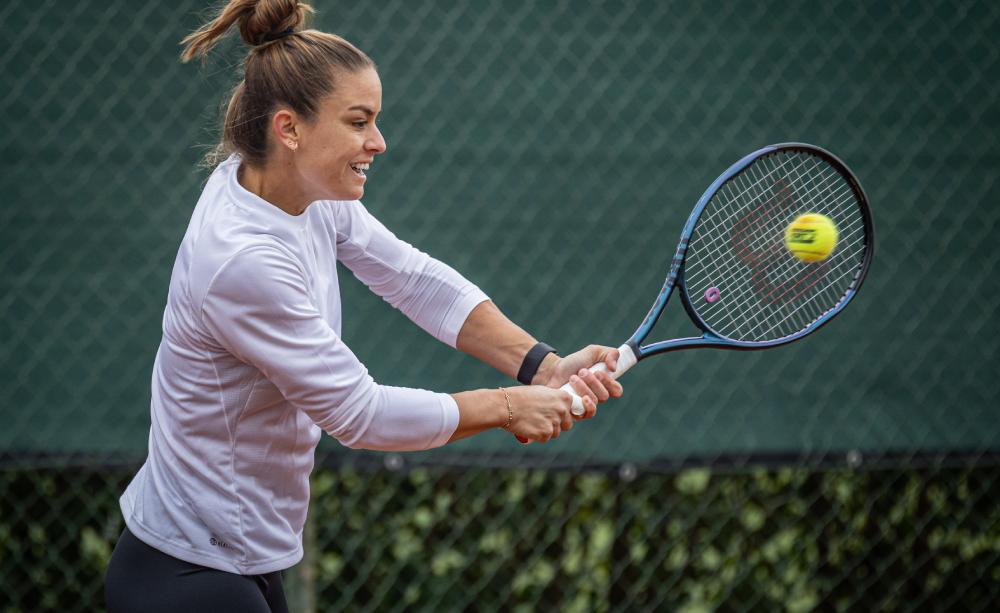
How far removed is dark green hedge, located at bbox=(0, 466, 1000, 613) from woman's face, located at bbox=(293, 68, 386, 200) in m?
1.34

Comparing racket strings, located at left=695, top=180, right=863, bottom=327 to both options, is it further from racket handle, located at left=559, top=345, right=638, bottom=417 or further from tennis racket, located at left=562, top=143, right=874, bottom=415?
racket handle, located at left=559, top=345, right=638, bottom=417

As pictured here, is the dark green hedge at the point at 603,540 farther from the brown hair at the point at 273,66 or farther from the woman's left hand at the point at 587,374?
the brown hair at the point at 273,66

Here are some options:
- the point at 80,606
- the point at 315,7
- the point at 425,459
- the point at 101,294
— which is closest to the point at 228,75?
the point at 315,7

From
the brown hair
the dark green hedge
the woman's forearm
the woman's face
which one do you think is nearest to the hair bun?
the brown hair

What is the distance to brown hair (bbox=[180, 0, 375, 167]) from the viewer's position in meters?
1.99

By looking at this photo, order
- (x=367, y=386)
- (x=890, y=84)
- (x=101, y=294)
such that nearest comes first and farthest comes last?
(x=367, y=386)
(x=101, y=294)
(x=890, y=84)

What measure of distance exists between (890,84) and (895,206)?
32 centimetres

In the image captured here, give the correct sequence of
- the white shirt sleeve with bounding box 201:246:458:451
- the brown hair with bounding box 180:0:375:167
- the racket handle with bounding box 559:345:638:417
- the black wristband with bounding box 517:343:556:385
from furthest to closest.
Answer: the black wristband with bounding box 517:343:556:385, the racket handle with bounding box 559:345:638:417, the brown hair with bounding box 180:0:375:167, the white shirt sleeve with bounding box 201:246:458:451

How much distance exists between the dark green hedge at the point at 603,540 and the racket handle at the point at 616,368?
0.99 m

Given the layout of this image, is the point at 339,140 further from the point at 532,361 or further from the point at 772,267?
the point at 772,267

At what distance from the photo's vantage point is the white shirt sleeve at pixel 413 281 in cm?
233

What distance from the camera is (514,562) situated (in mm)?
3416

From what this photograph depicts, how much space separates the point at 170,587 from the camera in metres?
2.01

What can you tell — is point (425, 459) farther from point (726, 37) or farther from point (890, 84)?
point (890, 84)
